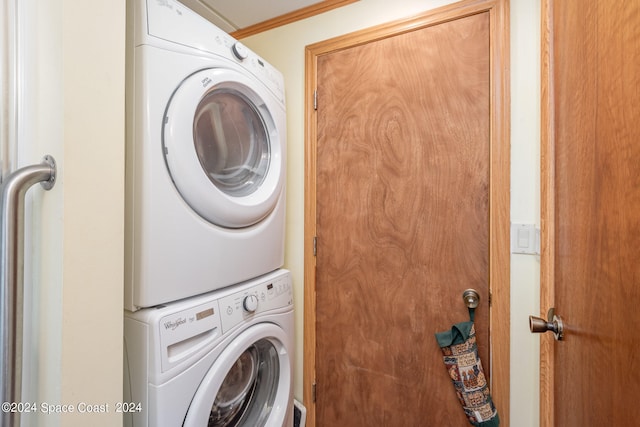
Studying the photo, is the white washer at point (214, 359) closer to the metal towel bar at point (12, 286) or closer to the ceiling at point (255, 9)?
the metal towel bar at point (12, 286)

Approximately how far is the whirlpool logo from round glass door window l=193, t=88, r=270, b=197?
1.33 ft

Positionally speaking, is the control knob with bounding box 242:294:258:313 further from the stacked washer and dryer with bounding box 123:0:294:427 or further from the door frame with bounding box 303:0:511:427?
the door frame with bounding box 303:0:511:427

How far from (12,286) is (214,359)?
494mm

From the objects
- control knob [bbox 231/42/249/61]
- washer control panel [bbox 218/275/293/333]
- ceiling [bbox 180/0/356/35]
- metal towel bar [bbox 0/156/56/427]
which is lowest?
washer control panel [bbox 218/275/293/333]

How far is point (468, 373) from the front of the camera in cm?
102

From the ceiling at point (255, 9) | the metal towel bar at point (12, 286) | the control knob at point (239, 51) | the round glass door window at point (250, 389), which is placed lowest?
the round glass door window at point (250, 389)

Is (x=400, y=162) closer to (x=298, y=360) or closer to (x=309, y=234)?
(x=309, y=234)

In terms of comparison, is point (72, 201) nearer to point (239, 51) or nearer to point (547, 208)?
point (239, 51)

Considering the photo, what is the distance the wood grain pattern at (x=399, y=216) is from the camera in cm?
107

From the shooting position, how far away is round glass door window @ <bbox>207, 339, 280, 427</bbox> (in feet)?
3.23

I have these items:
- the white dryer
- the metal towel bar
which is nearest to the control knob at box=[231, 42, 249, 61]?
the white dryer

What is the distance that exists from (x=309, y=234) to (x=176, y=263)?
27.2 inches

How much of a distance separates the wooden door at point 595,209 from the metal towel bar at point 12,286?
3.08 ft

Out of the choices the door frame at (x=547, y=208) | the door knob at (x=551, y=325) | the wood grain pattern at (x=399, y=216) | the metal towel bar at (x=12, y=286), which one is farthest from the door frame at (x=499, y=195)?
the metal towel bar at (x=12, y=286)
